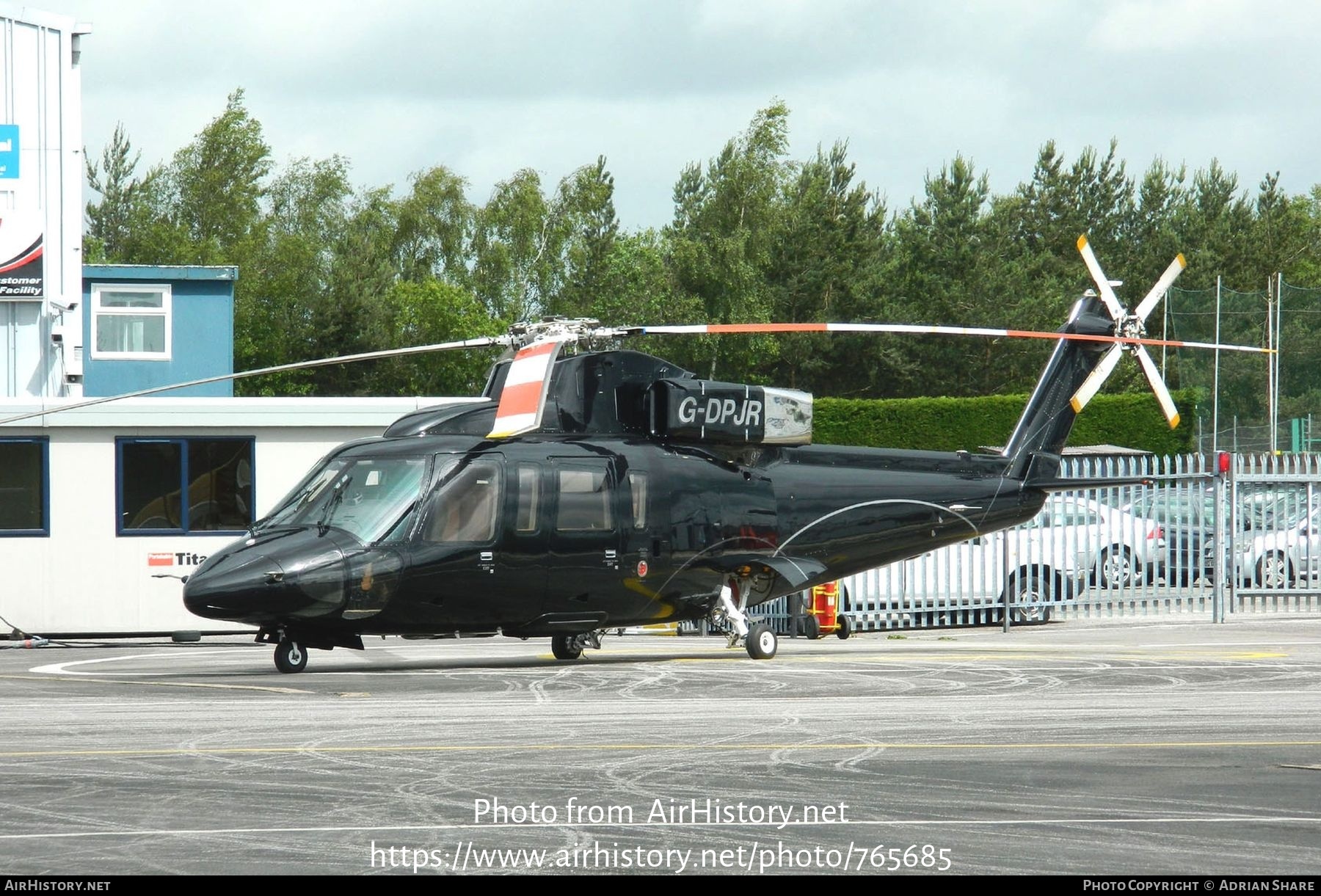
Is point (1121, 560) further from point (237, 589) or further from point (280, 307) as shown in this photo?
point (280, 307)

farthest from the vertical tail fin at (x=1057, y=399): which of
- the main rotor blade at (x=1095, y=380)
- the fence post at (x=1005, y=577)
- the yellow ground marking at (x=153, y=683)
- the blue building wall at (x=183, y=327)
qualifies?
the blue building wall at (x=183, y=327)

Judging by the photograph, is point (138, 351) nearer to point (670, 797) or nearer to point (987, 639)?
point (987, 639)

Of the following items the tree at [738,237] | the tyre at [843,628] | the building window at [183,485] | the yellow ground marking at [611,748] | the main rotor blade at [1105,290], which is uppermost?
the tree at [738,237]

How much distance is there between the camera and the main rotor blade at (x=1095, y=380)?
17.7 metres

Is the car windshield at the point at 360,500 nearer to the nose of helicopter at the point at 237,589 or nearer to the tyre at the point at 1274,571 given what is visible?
the nose of helicopter at the point at 237,589

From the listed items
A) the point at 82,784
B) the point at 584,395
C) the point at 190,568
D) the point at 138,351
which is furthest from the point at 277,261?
the point at 82,784

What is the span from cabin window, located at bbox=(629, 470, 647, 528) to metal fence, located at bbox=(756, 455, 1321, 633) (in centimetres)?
687

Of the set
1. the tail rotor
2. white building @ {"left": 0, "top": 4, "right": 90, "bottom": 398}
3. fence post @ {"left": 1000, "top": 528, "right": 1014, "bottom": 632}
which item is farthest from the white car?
white building @ {"left": 0, "top": 4, "right": 90, "bottom": 398}

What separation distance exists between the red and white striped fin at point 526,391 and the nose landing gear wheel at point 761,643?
3641 millimetres

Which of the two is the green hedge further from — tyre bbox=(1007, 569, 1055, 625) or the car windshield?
the car windshield

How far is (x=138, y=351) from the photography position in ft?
96.5

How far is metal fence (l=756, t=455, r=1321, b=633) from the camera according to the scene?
21.7m

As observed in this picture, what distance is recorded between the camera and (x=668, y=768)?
28.2 feet

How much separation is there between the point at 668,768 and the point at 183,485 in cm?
1267
